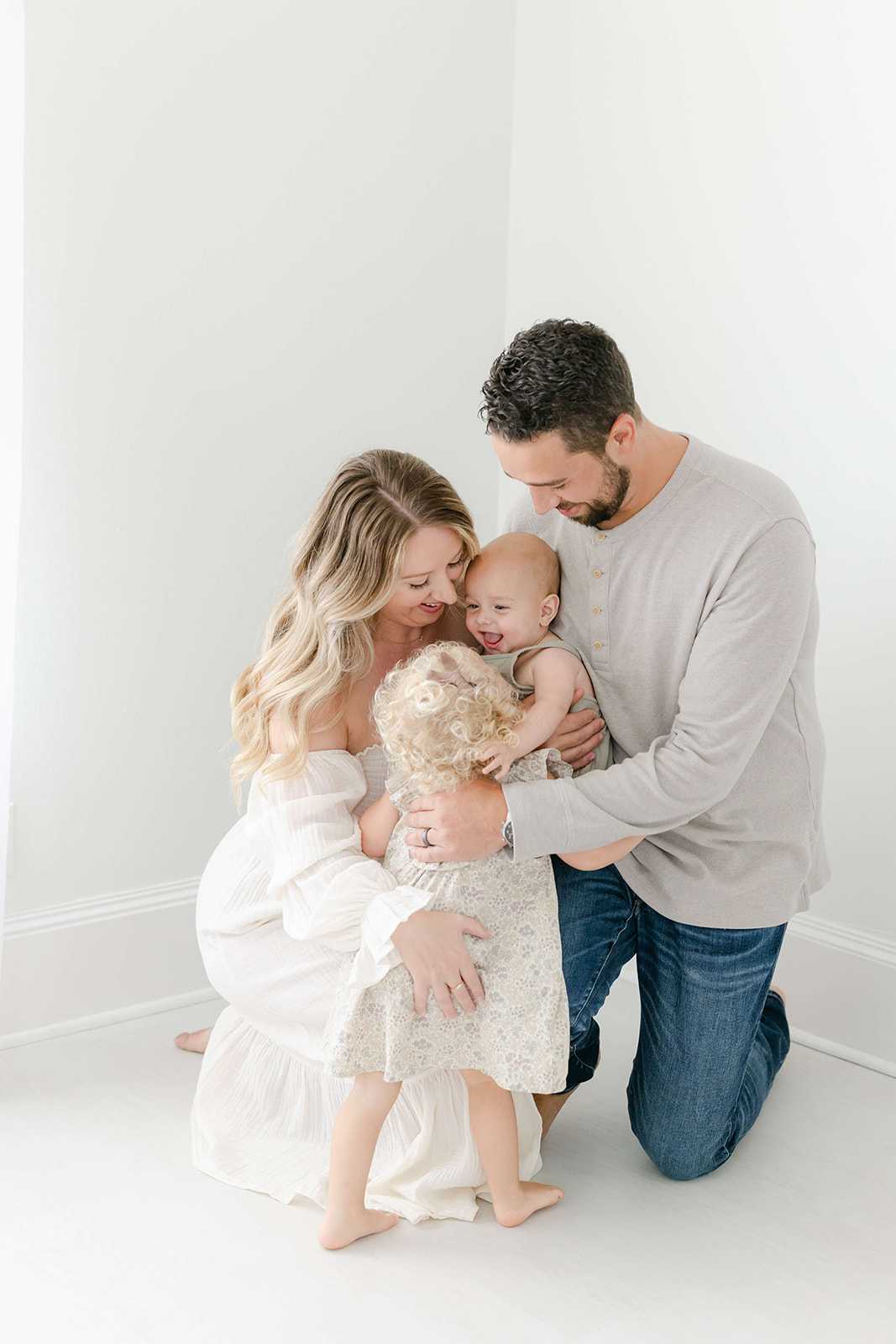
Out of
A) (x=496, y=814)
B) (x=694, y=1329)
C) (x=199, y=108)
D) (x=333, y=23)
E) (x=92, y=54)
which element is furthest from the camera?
(x=333, y=23)

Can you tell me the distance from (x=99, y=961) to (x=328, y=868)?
98 centimetres

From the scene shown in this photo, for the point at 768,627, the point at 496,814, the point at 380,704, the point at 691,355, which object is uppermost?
the point at 691,355

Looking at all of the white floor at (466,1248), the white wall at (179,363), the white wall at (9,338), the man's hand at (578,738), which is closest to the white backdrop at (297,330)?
the white wall at (179,363)

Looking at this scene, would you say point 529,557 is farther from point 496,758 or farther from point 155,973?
point 155,973

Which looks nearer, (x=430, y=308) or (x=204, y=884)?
(x=204, y=884)

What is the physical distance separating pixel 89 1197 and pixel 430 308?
215 cm

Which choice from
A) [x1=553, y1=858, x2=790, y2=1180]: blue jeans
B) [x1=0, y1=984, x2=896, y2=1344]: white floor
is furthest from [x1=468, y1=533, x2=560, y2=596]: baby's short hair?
[x1=0, y1=984, x2=896, y2=1344]: white floor

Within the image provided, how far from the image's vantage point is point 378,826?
180cm

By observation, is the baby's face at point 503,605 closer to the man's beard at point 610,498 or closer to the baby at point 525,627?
the baby at point 525,627

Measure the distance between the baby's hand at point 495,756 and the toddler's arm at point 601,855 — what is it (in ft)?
0.60

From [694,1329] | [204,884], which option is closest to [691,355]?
[204,884]

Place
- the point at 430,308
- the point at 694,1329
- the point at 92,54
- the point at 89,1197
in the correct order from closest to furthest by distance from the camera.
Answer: the point at 694,1329 < the point at 89,1197 < the point at 92,54 < the point at 430,308

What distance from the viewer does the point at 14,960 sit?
238 cm

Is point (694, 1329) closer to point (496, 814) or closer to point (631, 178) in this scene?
point (496, 814)
